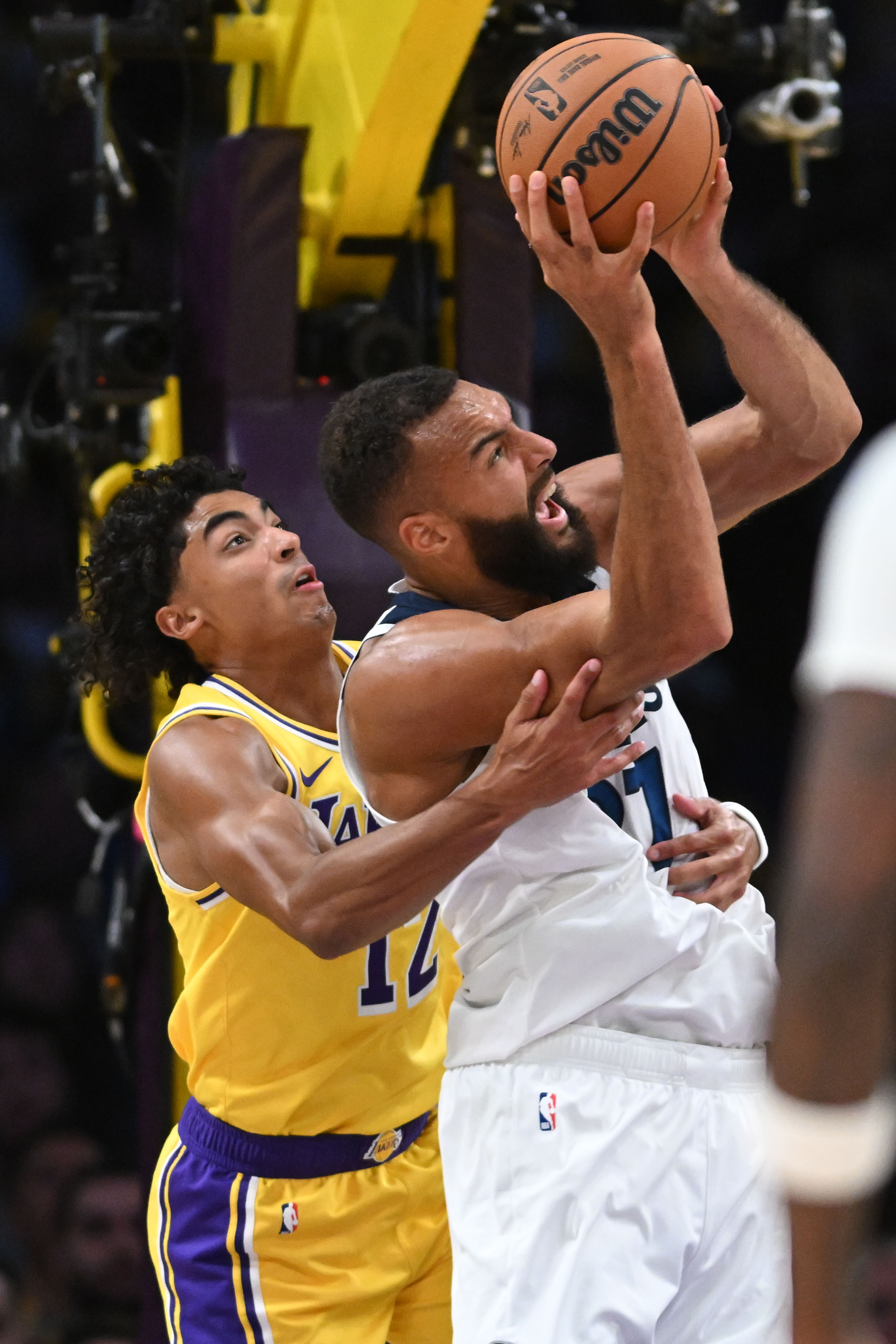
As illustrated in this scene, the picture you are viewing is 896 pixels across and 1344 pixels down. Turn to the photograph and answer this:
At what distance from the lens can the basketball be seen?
94.6 inches

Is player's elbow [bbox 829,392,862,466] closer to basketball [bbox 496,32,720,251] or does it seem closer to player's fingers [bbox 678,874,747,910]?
basketball [bbox 496,32,720,251]

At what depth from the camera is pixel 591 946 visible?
255cm

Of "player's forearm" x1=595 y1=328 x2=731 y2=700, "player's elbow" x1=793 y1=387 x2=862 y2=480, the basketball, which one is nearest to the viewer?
"player's forearm" x1=595 y1=328 x2=731 y2=700

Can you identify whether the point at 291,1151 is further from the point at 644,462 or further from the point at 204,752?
the point at 644,462

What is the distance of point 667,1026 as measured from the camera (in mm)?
2576

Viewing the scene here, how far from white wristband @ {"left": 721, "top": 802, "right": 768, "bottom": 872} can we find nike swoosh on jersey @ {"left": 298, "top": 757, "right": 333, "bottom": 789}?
32.3 inches

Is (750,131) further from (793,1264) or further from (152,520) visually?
(793,1264)

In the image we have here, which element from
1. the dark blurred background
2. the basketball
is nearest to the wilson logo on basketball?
the basketball

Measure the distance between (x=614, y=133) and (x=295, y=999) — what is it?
5.42ft

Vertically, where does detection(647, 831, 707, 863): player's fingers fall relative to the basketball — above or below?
below

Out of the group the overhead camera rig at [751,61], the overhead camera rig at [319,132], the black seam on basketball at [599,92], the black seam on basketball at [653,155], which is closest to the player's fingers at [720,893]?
the black seam on basketball at [653,155]

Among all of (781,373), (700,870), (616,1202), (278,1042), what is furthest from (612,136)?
(278,1042)

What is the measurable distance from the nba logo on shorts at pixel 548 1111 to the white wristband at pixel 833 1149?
1.22 m

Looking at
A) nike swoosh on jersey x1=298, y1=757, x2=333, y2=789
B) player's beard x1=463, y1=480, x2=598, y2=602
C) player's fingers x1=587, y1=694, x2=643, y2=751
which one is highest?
player's beard x1=463, y1=480, x2=598, y2=602
